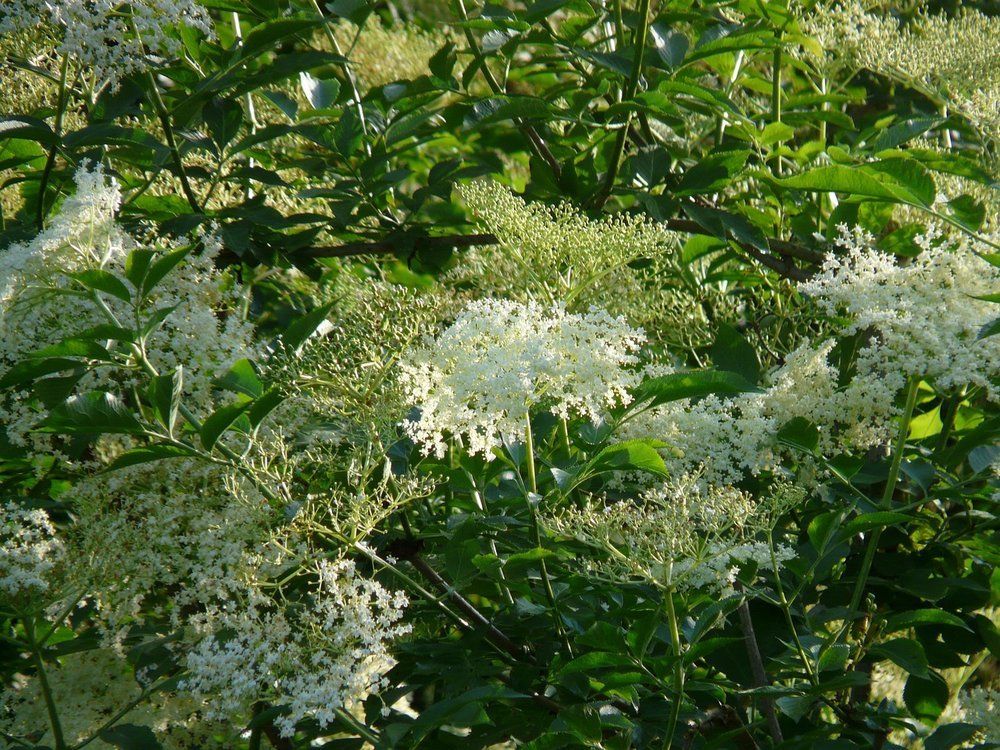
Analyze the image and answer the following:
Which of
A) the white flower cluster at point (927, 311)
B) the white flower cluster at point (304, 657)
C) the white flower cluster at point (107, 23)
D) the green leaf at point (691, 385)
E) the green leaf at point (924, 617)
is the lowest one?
the green leaf at point (924, 617)

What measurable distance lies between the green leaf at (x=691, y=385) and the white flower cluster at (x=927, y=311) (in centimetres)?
18

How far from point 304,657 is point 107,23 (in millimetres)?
1108

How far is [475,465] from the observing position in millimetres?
1616

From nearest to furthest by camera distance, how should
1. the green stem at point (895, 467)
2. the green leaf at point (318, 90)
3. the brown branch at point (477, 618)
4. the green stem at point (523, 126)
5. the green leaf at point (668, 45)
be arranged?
1. the green stem at point (895, 467)
2. the brown branch at point (477, 618)
3. the green leaf at point (668, 45)
4. the green stem at point (523, 126)
5. the green leaf at point (318, 90)

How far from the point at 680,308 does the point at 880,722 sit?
2.63 feet

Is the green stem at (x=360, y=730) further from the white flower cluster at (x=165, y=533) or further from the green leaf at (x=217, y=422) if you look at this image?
the green leaf at (x=217, y=422)

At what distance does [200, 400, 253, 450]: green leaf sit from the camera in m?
1.35

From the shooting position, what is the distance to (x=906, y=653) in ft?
5.03

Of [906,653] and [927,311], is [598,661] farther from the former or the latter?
[927,311]

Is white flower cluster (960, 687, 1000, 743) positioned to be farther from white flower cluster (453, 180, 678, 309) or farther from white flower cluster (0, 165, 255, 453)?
white flower cluster (0, 165, 255, 453)

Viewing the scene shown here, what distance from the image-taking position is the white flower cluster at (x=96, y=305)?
1416 millimetres

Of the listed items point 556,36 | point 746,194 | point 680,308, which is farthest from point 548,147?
point 680,308

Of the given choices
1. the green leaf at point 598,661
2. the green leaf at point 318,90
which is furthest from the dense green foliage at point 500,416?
the green leaf at point 318,90

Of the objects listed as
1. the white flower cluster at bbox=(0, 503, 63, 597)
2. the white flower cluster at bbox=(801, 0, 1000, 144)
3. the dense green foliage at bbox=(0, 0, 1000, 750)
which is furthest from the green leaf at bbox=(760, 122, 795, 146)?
the white flower cluster at bbox=(0, 503, 63, 597)
